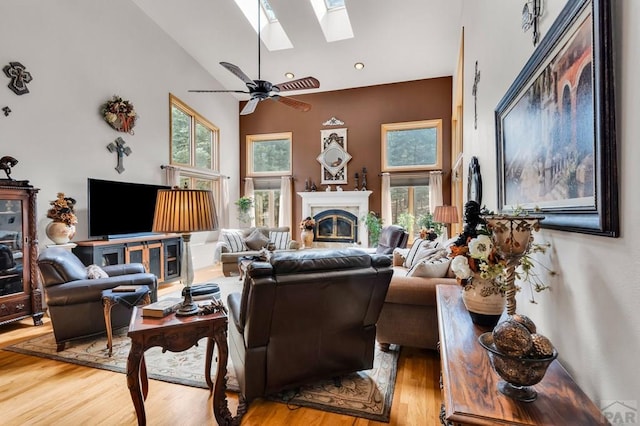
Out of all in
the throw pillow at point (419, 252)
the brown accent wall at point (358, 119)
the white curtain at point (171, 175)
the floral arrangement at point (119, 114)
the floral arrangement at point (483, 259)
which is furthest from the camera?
the brown accent wall at point (358, 119)

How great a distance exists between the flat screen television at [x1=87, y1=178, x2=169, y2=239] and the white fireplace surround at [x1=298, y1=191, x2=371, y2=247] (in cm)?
351

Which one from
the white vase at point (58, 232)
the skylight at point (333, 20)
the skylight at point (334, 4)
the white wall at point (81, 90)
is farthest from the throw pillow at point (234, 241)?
the skylight at point (334, 4)

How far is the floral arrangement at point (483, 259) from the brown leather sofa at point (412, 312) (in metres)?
1.08

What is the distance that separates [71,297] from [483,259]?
328 cm

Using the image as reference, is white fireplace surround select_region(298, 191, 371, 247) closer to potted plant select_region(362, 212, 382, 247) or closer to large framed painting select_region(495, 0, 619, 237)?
potted plant select_region(362, 212, 382, 247)

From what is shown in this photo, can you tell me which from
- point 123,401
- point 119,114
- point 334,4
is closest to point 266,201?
point 119,114

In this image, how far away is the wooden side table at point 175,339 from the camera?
1.67 meters

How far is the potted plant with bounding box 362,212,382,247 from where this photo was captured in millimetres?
7004

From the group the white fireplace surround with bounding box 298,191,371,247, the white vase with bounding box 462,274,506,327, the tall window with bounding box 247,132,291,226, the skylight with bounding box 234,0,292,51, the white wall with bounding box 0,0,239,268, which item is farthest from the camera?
the tall window with bounding box 247,132,291,226

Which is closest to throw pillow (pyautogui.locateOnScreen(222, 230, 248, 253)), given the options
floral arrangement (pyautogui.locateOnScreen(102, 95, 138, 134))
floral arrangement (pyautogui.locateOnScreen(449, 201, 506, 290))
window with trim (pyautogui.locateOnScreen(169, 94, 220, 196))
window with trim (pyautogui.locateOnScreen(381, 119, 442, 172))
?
window with trim (pyautogui.locateOnScreen(169, 94, 220, 196))

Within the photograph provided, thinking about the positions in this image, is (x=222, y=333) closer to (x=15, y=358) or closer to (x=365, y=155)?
(x=15, y=358)

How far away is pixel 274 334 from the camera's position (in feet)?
6.19

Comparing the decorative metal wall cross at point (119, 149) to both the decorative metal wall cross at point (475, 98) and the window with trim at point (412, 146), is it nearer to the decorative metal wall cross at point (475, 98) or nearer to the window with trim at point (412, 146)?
the decorative metal wall cross at point (475, 98)

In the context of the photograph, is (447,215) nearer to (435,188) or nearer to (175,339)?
(435,188)
